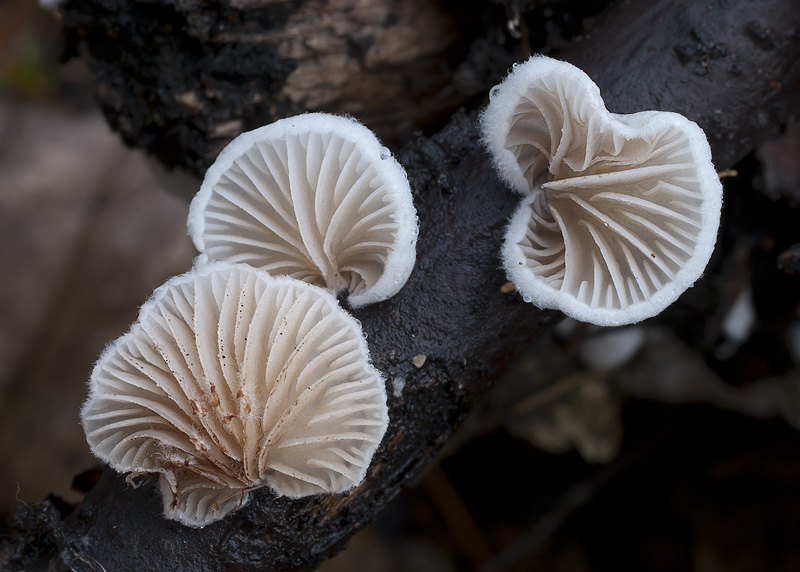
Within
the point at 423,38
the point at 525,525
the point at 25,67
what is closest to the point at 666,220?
the point at 423,38

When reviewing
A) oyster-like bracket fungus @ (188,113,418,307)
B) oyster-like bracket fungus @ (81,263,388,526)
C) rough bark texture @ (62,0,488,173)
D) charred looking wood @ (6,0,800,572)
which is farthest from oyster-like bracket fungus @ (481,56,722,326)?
rough bark texture @ (62,0,488,173)

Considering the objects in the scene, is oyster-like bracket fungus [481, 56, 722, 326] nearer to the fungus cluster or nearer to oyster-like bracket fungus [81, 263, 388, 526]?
the fungus cluster

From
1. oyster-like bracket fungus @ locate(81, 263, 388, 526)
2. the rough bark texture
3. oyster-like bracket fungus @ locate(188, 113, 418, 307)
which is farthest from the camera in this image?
the rough bark texture

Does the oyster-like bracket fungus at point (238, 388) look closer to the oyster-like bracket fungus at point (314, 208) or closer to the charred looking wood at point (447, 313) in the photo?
the charred looking wood at point (447, 313)

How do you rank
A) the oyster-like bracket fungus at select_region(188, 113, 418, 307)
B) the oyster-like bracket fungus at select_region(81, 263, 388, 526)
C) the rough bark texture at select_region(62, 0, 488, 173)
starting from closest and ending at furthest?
the oyster-like bracket fungus at select_region(81, 263, 388, 526) < the oyster-like bracket fungus at select_region(188, 113, 418, 307) < the rough bark texture at select_region(62, 0, 488, 173)

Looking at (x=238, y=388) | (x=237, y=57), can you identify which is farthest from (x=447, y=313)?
(x=237, y=57)

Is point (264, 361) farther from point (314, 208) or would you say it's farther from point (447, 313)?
point (447, 313)

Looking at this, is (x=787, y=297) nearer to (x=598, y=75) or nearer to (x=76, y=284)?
(x=598, y=75)
